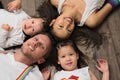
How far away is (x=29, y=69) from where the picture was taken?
1.60 m

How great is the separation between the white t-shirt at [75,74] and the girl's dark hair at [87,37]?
20 cm

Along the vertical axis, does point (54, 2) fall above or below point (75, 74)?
above

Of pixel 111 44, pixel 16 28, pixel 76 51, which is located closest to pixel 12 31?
pixel 16 28

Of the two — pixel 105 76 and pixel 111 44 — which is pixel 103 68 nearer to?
pixel 105 76

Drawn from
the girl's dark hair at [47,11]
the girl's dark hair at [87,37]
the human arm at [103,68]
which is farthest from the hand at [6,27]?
the human arm at [103,68]

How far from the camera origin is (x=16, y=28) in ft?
5.67

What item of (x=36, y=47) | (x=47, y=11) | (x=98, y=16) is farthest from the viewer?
(x=47, y=11)

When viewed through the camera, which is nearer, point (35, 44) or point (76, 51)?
point (35, 44)

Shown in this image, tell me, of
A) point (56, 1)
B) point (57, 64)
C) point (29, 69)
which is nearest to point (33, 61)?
point (29, 69)

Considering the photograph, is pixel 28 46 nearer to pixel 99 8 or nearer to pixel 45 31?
pixel 45 31

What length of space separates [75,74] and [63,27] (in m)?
0.29

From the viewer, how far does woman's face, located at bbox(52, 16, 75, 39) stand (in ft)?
5.49

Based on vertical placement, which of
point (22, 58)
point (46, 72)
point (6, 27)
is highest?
point (6, 27)

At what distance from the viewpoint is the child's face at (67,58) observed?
5.31 feet
